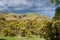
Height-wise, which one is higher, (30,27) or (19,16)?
(19,16)

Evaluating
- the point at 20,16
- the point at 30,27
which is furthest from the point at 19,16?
the point at 30,27

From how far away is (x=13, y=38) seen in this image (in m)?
18.0

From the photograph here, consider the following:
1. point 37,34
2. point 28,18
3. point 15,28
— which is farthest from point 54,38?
point 28,18

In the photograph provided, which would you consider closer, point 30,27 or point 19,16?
point 30,27

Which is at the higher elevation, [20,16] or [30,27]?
[20,16]

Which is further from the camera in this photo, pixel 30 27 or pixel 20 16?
pixel 20 16

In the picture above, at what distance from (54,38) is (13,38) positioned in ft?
10.2

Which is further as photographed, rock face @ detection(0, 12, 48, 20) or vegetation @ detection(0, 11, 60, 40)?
rock face @ detection(0, 12, 48, 20)

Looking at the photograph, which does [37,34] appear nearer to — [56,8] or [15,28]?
[15,28]

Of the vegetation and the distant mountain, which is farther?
the distant mountain

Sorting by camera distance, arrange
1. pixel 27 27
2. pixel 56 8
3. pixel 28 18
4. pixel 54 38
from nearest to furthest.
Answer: pixel 56 8, pixel 54 38, pixel 27 27, pixel 28 18

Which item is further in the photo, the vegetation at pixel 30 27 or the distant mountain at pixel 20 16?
the distant mountain at pixel 20 16

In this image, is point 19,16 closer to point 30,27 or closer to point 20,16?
point 20,16

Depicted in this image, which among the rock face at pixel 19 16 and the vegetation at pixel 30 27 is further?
the rock face at pixel 19 16
